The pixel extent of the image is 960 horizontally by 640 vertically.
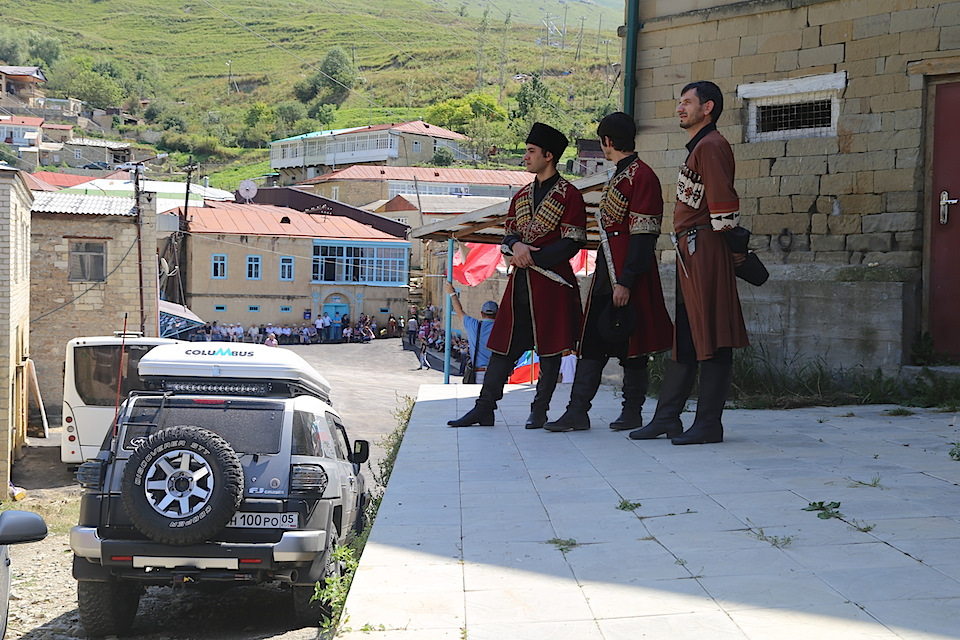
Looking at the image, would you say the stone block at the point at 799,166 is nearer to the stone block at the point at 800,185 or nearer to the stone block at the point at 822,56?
the stone block at the point at 800,185

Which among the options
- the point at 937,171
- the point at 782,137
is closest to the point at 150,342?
the point at 782,137

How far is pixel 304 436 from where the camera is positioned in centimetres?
675

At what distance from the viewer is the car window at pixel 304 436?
262 inches

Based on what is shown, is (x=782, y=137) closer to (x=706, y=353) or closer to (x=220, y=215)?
(x=706, y=353)

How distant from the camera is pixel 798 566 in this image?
368cm

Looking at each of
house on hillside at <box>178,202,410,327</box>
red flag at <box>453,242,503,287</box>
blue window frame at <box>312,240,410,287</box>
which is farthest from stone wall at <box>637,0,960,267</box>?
blue window frame at <box>312,240,410,287</box>

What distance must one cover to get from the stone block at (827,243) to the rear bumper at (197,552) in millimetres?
5515

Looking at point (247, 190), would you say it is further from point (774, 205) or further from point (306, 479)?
point (306, 479)

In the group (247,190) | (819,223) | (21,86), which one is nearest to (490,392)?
(819,223)

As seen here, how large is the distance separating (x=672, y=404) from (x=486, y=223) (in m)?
6.79

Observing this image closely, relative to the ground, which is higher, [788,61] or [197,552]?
[788,61]

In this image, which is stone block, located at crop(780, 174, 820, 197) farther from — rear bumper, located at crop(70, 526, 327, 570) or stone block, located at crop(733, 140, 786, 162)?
rear bumper, located at crop(70, 526, 327, 570)

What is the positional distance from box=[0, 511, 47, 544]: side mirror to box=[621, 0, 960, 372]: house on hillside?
6821mm

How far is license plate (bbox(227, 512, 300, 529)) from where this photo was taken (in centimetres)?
628
